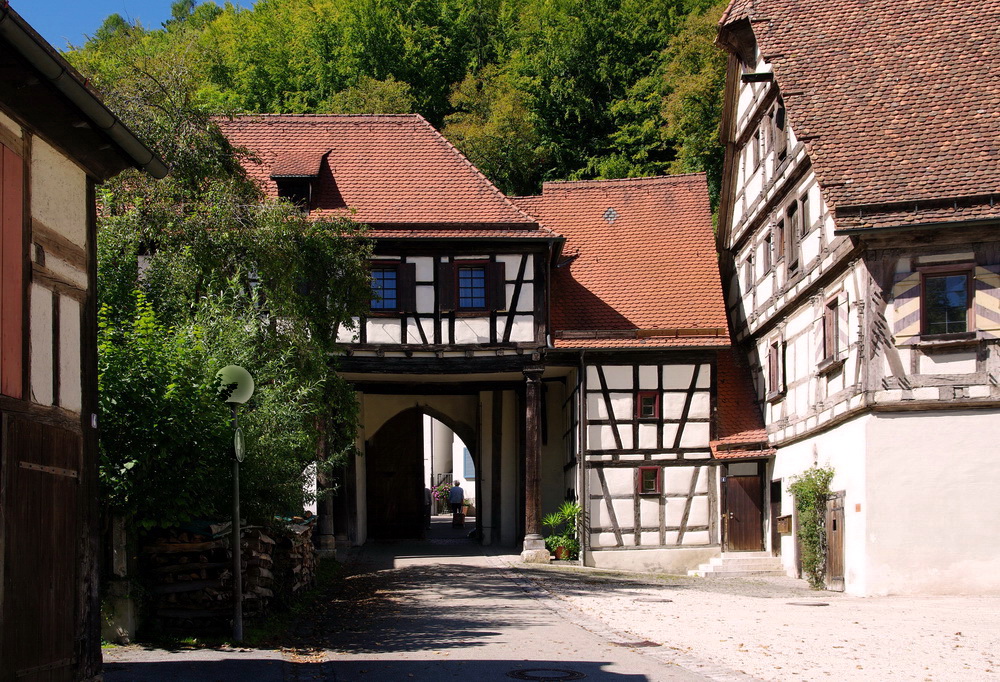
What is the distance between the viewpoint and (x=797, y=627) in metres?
13.2

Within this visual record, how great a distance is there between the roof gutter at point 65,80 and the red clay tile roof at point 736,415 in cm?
1659

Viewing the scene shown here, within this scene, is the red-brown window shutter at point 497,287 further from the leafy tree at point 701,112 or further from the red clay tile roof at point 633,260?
the leafy tree at point 701,112

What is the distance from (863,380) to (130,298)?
10.4 metres

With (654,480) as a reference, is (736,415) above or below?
above

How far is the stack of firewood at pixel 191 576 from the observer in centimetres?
1124

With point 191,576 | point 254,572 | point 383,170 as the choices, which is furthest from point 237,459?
point 383,170

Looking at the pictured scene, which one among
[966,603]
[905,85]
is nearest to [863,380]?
[966,603]

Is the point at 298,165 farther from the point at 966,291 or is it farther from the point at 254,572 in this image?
the point at 254,572

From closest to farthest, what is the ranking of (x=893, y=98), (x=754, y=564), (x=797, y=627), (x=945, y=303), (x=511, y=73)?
(x=797, y=627)
(x=945, y=303)
(x=893, y=98)
(x=754, y=564)
(x=511, y=73)

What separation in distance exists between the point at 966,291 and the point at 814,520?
15.1ft

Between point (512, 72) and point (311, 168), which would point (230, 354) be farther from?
Answer: point (512, 72)

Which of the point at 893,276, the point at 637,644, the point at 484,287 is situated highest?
the point at 484,287

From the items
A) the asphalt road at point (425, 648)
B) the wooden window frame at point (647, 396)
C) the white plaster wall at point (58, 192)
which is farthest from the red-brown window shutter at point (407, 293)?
the white plaster wall at point (58, 192)

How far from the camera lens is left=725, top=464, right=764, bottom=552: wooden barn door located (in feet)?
79.3
